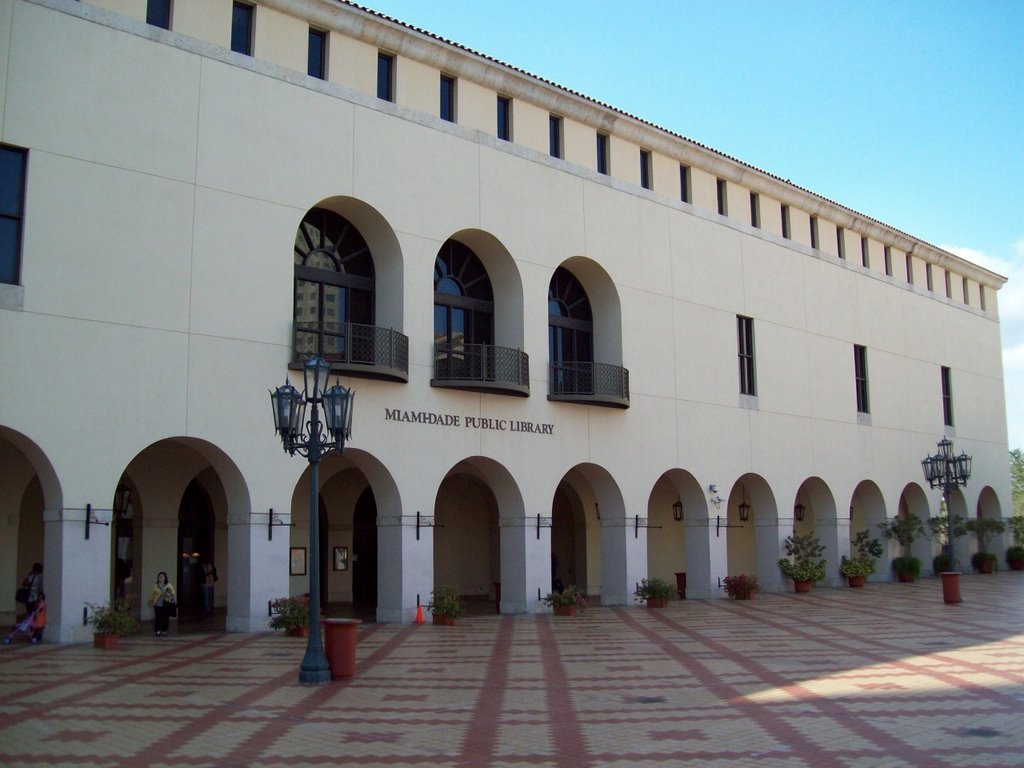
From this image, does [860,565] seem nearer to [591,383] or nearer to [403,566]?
[591,383]

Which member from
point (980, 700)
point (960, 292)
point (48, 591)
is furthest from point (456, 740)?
point (960, 292)

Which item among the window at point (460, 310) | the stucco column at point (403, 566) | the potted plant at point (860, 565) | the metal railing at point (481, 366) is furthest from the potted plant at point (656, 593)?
the potted plant at point (860, 565)

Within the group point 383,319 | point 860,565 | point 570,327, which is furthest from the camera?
point 860,565

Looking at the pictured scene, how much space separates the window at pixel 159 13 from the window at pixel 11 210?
13.1ft

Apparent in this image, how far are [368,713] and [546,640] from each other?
26.7ft

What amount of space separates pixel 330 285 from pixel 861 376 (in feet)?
71.3

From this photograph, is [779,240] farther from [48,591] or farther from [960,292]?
[48,591]

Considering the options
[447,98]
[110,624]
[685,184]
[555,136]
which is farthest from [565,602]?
[685,184]

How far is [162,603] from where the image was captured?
19750 mm

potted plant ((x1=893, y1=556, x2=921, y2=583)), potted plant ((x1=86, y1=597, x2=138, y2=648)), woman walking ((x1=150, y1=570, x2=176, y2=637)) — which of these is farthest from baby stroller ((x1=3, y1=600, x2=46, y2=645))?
potted plant ((x1=893, y1=556, x2=921, y2=583))

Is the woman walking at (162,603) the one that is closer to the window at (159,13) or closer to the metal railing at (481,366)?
the metal railing at (481,366)

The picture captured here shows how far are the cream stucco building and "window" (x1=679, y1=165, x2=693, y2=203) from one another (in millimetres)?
162

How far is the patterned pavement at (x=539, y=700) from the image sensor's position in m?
9.84

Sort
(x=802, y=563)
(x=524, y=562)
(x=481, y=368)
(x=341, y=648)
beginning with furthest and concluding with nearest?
(x=802, y=563) → (x=524, y=562) → (x=481, y=368) → (x=341, y=648)
